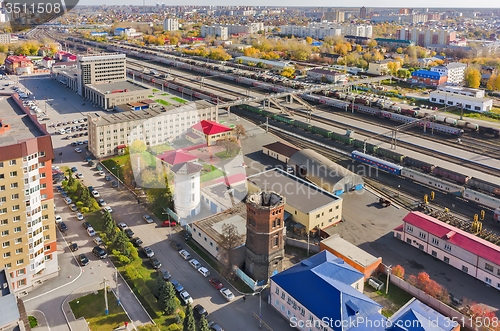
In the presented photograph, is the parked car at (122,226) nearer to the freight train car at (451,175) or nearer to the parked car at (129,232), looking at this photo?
the parked car at (129,232)

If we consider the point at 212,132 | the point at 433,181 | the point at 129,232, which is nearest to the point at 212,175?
the point at 129,232

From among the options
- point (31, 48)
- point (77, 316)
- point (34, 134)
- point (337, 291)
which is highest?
point (31, 48)

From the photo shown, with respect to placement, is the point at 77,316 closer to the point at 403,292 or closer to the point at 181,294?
the point at 181,294

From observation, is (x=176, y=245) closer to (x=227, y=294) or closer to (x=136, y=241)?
(x=136, y=241)

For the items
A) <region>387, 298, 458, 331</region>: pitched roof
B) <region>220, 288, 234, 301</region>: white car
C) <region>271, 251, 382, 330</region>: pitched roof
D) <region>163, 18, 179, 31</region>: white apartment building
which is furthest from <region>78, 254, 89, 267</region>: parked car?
<region>163, 18, 179, 31</region>: white apartment building

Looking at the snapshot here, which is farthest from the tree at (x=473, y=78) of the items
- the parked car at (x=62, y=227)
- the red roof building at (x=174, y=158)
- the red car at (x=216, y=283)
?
the parked car at (x=62, y=227)

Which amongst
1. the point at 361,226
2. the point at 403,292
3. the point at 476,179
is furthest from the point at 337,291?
the point at 476,179
